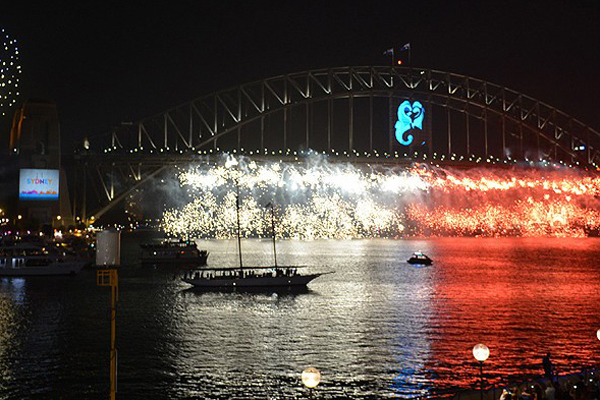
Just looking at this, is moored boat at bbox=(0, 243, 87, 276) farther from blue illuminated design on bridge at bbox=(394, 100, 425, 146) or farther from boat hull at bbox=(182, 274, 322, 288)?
blue illuminated design on bridge at bbox=(394, 100, 425, 146)

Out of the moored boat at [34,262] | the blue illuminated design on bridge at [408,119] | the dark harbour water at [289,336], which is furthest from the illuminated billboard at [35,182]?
the blue illuminated design on bridge at [408,119]

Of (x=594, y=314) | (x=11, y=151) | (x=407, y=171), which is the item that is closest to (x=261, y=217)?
(x=407, y=171)

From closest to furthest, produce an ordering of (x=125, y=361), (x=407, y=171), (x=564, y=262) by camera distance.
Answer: (x=125, y=361) → (x=564, y=262) → (x=407, y=171)

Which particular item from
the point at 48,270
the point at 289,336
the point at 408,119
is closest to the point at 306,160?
the point at 408,119

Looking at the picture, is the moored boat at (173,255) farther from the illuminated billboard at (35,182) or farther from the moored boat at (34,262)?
the illuminated billboard at (35,182)

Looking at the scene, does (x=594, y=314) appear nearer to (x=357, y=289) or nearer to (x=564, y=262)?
(x=357, y=289)

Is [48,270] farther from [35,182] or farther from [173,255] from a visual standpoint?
[35,182]

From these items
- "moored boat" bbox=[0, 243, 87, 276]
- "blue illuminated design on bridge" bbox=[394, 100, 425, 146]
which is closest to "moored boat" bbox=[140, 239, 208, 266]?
"moored boat" bbox=[0, 243, 87, 276]
